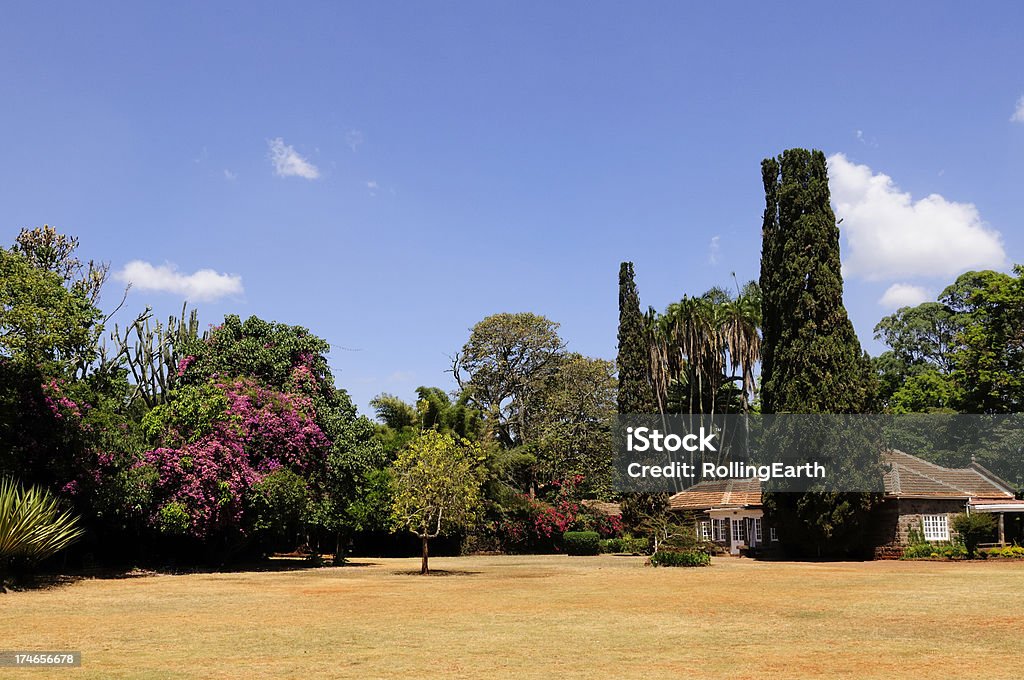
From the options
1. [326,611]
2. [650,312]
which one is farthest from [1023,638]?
[650,312]

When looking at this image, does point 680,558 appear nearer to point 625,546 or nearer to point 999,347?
point 625,546

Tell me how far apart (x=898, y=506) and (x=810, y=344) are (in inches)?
293

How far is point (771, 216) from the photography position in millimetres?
40844

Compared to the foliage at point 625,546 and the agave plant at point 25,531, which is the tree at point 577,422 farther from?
the agave plant at point 25,531

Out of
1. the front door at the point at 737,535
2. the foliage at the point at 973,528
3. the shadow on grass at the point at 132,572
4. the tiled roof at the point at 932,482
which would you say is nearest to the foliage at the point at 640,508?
the front door at the point at 737,535

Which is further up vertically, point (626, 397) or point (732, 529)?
point (626, 397)

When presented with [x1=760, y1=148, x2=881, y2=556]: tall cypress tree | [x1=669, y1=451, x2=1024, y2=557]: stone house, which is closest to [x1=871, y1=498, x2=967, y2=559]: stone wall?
[x1=669, y1=451, x2=1024, y2=557]: stone house

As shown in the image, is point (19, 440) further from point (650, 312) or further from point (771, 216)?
point (650, 312)

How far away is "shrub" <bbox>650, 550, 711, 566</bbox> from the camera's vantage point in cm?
3375

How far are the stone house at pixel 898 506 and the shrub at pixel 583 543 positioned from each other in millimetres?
4779

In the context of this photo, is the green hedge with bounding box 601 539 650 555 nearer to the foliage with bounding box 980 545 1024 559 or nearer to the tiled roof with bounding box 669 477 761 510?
the tiled roof with bounding box 669 477 761 510

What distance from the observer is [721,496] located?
1865 inches

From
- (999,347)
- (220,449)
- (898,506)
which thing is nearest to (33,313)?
(220,449)

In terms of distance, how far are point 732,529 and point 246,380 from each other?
26008 mm
